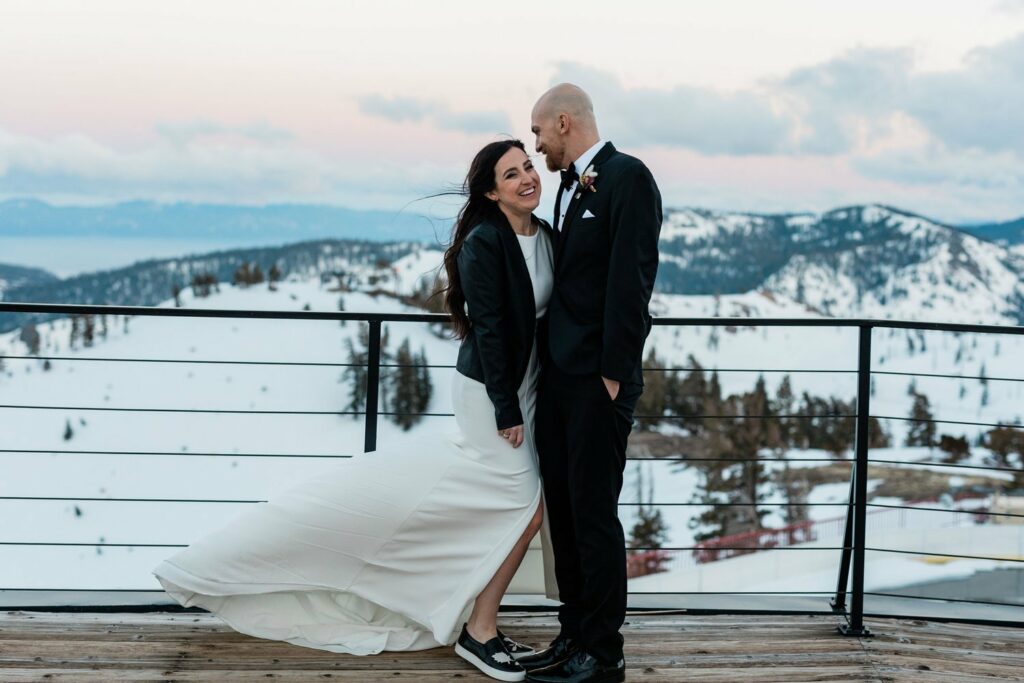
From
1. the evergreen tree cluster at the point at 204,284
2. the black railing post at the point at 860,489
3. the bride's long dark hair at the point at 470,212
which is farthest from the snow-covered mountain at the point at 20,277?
the black railing post at the point at 860,489

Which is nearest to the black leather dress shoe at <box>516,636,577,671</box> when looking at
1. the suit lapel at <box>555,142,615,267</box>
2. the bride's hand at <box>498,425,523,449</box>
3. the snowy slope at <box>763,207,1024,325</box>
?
the bride's hand at <box>498,425,523,449</box>

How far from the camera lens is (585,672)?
2453 mm

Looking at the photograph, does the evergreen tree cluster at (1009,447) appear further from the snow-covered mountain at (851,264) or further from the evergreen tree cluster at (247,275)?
the evergreen tree cluster at (247,275)

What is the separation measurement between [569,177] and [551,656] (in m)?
1.32

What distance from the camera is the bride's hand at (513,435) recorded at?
2471mm

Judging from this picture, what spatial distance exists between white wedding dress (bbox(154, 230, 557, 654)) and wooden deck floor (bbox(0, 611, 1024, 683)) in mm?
103

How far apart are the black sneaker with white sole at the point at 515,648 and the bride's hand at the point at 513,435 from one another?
556 mm

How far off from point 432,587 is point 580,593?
1.39 feet

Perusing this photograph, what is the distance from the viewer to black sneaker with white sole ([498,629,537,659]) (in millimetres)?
2564

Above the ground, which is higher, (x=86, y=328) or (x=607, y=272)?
(x=607, y=272)

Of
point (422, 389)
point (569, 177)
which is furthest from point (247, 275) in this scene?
point (569, 177)

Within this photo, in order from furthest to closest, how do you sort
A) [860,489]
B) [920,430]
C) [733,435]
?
[920,430] < [733,435] < [860,489]

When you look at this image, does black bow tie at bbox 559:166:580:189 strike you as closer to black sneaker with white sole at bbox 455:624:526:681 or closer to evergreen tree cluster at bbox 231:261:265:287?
black sneaker with white sole at bbox 455:624:526:681

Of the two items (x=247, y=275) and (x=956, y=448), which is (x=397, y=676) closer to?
(x=956, y=448)
